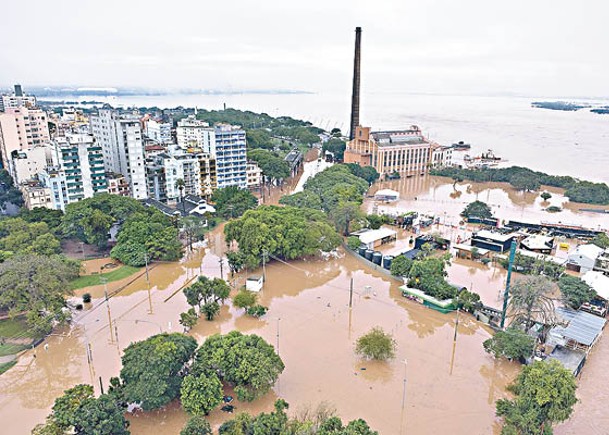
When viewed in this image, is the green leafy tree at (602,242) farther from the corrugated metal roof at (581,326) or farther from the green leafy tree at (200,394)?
the green leafy tree at (200,394)

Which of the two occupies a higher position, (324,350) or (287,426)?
(287,426)

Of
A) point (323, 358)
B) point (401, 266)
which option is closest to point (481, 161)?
point (401, 266)

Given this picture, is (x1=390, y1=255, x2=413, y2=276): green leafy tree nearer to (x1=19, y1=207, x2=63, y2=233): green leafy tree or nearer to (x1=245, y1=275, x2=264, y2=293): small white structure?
(x1=245, y1=275, x2=264, y2=293): small white structure

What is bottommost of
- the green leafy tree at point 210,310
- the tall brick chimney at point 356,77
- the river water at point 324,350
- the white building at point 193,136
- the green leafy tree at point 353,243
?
the river water at point 324,350

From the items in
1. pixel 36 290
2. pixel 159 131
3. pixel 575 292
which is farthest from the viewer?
pixel 159 131

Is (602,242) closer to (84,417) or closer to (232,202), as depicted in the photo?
(232,202)

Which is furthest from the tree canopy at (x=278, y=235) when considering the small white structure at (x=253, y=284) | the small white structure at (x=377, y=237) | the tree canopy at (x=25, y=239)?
the tree canopy at (x=25, y=239)

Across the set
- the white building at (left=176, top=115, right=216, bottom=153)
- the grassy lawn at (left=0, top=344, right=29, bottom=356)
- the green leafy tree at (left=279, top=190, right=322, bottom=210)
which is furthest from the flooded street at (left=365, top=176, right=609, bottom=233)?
the grassy lawn at (left=0, top=344, right=29, bottom=356)
